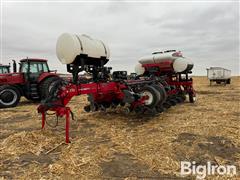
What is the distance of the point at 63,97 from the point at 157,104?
3336 mm

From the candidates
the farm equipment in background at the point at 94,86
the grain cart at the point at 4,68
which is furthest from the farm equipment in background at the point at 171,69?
the grain cart at the point at 4,68

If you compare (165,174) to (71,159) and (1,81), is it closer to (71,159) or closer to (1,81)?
(71,159)

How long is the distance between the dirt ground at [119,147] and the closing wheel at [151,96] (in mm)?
579

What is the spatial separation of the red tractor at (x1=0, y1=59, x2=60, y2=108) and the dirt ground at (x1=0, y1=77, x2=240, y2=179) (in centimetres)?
437

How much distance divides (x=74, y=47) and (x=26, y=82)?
24.7 feet

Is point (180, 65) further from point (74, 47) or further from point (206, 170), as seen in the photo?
point (206, 170)

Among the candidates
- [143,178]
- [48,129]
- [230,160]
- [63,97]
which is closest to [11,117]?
[48,129]

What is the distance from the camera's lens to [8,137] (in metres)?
6.54

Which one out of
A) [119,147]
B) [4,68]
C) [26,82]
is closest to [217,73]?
[4,68]

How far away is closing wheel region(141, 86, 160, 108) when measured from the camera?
834 cm

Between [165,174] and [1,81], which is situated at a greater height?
[1,81]

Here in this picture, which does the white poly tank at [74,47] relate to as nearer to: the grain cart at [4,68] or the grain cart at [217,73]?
the grain cart at [4,68]

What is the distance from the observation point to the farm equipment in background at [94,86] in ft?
22.6

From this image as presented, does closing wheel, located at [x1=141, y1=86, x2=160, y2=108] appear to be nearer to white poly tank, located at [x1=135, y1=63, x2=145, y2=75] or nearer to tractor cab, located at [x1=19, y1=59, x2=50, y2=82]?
white poly tank, located at [x1=135, y1=63, x2=145, y2=75]
